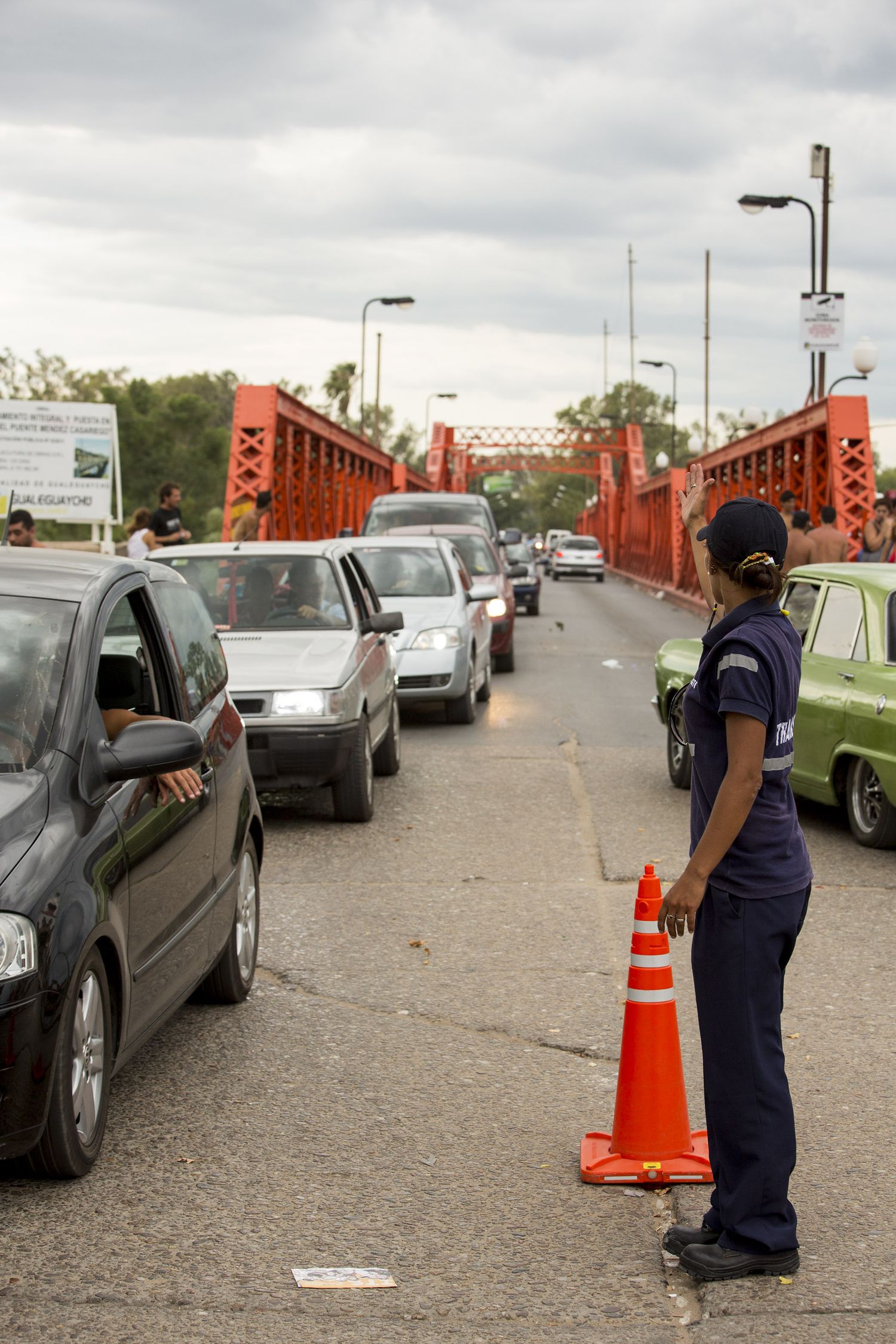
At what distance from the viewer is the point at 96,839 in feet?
13.4

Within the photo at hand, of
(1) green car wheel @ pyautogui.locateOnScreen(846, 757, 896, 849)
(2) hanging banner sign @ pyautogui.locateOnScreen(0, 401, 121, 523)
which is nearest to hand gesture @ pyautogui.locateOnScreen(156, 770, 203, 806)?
(1) green car wheel @ pyautogui.locateOnScreen(846, 757, 896, 849)

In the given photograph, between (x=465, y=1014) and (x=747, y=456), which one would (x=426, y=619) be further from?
(x=747, y=456)

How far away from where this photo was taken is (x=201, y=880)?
5.06m

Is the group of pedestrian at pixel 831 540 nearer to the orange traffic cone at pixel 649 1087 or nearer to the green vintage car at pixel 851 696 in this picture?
the green vintage car at pixel 851 696

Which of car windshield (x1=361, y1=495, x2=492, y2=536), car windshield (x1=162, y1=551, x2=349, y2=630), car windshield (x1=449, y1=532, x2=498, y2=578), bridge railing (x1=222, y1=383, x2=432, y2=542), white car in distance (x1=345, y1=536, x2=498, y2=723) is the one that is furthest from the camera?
bridge railing (x1=222, y1=383, x2=432, y2=542)

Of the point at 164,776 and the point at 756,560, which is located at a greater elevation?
the point at 756,560

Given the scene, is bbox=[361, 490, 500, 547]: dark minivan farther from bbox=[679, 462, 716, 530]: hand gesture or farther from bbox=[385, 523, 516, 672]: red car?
bbox=[679, 462, 716, 530]: hand gesture

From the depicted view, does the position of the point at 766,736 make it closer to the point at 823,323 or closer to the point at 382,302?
the point at 823,323

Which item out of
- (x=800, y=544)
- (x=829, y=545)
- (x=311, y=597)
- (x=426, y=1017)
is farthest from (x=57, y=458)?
(x=426, y=1017)

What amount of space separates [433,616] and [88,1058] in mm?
10290

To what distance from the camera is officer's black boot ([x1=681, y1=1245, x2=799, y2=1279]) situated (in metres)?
3.51

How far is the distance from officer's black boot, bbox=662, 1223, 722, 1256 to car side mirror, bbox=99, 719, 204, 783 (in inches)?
70.8

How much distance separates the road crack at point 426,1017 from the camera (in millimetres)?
5305

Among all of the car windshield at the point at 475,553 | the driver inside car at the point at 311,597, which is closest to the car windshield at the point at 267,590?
the driver inside car at the point at 311,597
